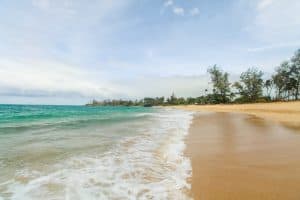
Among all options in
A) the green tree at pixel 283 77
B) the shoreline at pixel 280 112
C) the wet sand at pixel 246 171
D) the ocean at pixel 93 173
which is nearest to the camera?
the wet sand at pixel 246 171

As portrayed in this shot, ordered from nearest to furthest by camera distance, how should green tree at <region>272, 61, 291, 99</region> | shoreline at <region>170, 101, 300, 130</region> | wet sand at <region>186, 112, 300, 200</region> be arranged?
wet sand at <region>186, 112, 300, 200</region> → shoreline at <region>170, 101, 300, 130</region> → green tree at <region>272, 61, 291, 99</region>

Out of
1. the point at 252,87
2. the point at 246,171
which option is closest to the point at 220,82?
the point at 252,87

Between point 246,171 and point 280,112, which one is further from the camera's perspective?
point 280,112

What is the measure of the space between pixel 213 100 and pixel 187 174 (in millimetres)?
77684

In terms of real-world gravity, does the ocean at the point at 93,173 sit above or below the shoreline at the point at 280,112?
below

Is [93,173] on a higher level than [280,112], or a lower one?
lower

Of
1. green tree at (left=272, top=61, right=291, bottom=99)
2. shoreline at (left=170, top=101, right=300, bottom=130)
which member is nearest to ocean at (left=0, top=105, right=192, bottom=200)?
shoreline at (left=170, top=101, right=300, bottom=130)

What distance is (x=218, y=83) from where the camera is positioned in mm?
69438

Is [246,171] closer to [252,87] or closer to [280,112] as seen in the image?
[280,112]

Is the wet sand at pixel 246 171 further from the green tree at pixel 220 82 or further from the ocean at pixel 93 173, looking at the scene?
the green tree at pixel 220 82

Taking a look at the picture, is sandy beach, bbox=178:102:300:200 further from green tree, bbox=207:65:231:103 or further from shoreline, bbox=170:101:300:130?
green tree, bbox=207:65:231:103

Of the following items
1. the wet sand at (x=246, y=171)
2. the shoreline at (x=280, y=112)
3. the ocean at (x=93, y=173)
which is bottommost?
the ocean at (x=93, y=173)

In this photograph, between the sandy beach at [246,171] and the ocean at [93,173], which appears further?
the ocean at [93,173]

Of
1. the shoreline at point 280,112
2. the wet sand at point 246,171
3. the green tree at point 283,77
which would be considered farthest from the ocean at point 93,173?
the green tree at point 283,77
